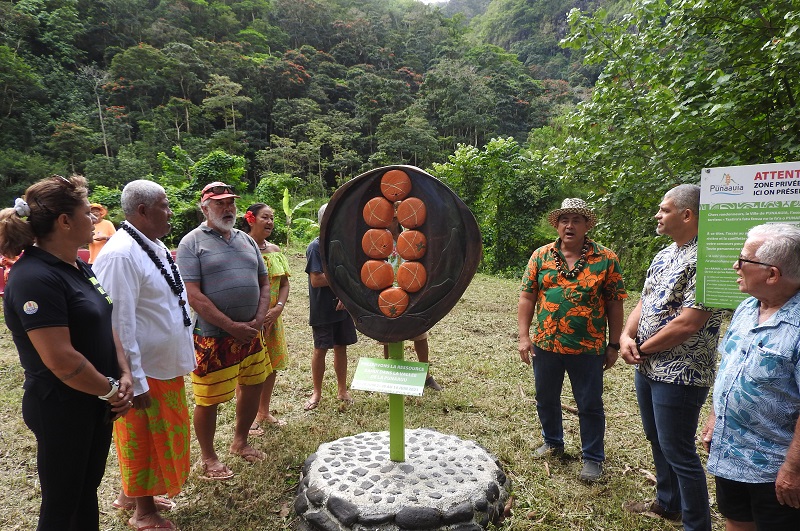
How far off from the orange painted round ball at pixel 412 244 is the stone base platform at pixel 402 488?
3.82 ft

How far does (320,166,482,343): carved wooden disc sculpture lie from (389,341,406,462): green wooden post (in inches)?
3.8

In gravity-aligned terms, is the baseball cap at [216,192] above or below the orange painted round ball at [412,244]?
above

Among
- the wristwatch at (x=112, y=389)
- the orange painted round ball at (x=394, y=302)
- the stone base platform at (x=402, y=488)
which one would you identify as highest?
the orange painted round ball at (x=394, y=302)

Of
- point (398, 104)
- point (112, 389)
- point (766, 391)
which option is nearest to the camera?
point (766, 391)

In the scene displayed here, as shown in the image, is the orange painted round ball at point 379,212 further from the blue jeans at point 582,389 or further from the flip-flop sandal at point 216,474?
the flip-flop sandal at point 216,474

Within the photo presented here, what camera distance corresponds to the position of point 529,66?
1614 inches

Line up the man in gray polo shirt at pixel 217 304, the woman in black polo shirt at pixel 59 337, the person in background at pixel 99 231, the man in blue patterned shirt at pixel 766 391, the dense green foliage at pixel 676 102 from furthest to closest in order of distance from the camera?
1. the person in background at pixel 99 231
2. the dense green foliage at pixel 676 102
3. the man in gray polo shirt at pixel 217 304
4. the woman in black polo shirt at pixel 59 337
5. the man in blue patterned shirt at pixel 766 391

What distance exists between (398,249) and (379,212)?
0.21 m

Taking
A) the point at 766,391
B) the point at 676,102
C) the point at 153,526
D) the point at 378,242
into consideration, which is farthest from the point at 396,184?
the point at 676,102

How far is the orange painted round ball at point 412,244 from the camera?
2186 mm

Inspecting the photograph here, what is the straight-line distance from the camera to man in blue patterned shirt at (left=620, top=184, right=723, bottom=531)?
1.92 metres

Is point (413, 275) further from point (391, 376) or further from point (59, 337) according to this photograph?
A: point (59, 337)

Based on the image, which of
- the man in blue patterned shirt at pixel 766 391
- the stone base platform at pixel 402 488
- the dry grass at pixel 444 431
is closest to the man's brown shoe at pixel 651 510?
the dry grass at pixel 444 431

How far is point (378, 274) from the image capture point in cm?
227
